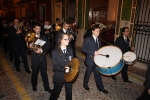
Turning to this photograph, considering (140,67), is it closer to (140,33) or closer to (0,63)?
(140,33)

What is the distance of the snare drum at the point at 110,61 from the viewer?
362 cm

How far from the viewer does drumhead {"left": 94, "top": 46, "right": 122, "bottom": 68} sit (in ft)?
12.0

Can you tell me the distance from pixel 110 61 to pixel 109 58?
93 mm

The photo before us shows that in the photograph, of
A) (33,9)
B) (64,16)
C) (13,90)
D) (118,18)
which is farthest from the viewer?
(33,9)

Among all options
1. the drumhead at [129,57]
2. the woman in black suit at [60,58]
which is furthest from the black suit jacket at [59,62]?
the drumhead at [129,57]

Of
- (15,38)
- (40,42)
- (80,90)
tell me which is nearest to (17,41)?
(15,38)

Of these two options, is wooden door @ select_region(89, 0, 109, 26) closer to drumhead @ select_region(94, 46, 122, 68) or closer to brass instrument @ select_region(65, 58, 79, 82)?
drumhead @ select_region(94, 46, 122, 68)

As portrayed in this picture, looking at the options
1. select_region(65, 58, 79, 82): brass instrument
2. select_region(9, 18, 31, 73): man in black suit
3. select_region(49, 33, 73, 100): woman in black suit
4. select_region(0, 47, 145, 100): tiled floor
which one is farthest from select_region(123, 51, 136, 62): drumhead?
select_region(9, 18, 31, 73): man in black suit

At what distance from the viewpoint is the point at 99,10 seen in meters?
9.59

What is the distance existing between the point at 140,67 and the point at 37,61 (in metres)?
4.82

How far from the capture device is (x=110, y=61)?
12.2 feet

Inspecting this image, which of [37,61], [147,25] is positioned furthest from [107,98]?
[147,25]

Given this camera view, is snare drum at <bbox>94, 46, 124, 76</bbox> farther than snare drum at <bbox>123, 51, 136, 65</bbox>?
No

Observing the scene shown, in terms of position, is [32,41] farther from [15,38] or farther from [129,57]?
[129,57]
